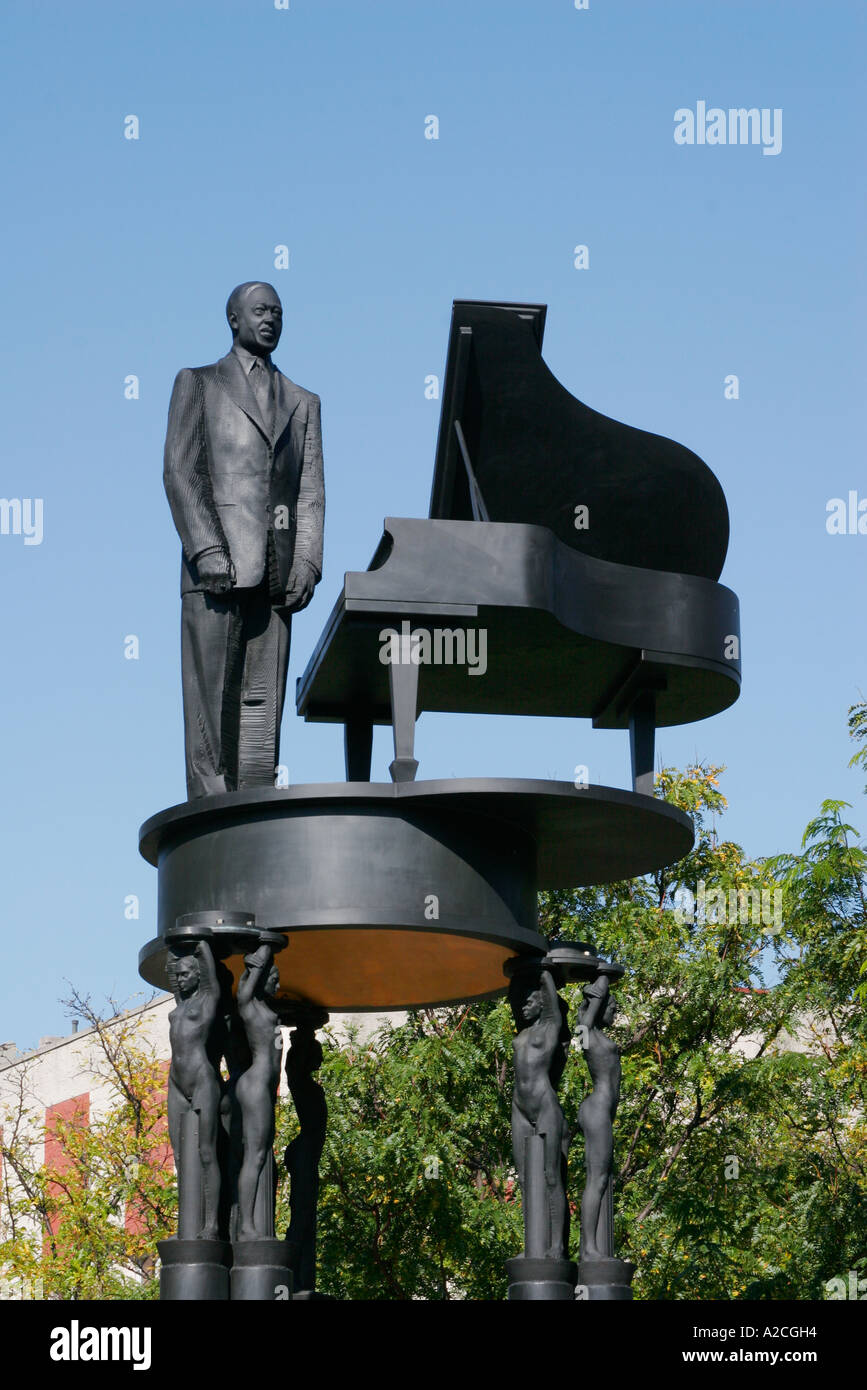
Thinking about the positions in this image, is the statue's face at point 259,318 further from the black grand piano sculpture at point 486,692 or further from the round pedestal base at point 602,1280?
the round pedestal base at point 602,1280

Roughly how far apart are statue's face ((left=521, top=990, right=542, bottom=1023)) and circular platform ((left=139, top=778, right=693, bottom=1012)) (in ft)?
0.89

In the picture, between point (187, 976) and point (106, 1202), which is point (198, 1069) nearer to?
point (187, 976)

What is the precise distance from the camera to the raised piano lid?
45.4ft

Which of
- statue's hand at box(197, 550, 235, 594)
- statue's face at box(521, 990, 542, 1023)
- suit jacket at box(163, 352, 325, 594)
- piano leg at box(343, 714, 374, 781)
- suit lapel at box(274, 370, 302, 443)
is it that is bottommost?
statue's face at box(521, 990, 542, 1023)

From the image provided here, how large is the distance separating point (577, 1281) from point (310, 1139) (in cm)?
266

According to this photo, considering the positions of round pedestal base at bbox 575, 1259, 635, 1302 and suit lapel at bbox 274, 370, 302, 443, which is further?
suit lapel at bbox 274, 370, 302, 443

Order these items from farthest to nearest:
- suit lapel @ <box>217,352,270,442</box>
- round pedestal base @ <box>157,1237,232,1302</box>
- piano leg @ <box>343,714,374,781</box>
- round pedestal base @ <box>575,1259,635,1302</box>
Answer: piano leg @ <box>343,714,374,781</box> < suit lapel @ <box>217,352,270,442</box> < round pedestal base @ <box>575,1259,635,1302</box> < round pedestal base @ <box>157,1237,232,1302</box>

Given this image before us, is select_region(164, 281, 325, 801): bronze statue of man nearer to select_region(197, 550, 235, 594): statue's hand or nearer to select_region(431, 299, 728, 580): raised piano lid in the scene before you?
select_region(197, 550, 235, 594): statue's hand

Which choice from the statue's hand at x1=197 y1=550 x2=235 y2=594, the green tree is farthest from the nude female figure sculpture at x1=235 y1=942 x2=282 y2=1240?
the green tree

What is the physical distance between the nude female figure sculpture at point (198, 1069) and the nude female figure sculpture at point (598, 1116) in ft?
7.55

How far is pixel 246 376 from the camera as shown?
11.7 metres

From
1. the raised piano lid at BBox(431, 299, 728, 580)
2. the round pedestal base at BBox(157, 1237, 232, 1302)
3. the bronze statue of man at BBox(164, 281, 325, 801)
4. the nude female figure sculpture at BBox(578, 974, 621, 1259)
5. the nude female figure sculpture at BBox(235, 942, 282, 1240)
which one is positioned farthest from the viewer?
the raised piano lid at BBox(431, 299, 728, 580)

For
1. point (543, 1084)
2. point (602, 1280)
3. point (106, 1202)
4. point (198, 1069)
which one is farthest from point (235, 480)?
point (106, 1202)

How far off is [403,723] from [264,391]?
232cm
